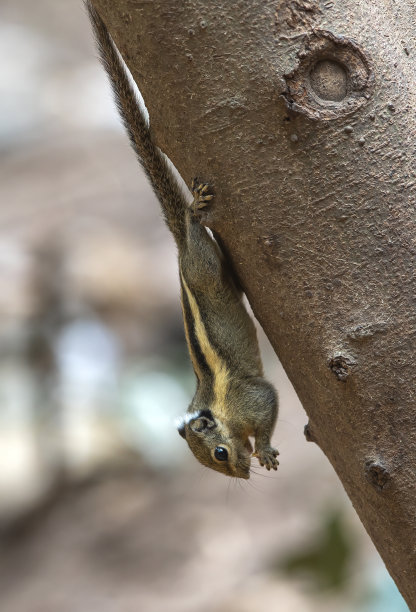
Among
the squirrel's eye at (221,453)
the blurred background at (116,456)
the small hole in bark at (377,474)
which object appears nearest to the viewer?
the small hole in bark at (377,474)

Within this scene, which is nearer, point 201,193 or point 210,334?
point 201,193

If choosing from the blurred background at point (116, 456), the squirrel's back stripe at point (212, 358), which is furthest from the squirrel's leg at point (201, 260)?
the blurred background at point (116, 456)

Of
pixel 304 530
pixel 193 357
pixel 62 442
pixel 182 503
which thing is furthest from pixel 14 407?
pixel 193 357

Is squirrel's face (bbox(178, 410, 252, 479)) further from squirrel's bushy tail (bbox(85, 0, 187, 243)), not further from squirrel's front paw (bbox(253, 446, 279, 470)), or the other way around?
squirrel's bushy tail (bbox(85, 0, 187, 243))

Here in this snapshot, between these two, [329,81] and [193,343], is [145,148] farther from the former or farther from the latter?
[329,81]

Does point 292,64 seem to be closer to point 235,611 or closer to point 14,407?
point 235,611

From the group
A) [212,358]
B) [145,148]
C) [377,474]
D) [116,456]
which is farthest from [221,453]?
[116,456]

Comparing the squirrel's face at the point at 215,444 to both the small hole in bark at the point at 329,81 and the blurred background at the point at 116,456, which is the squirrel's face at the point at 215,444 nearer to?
the small hole in bark at the point at 329,81
